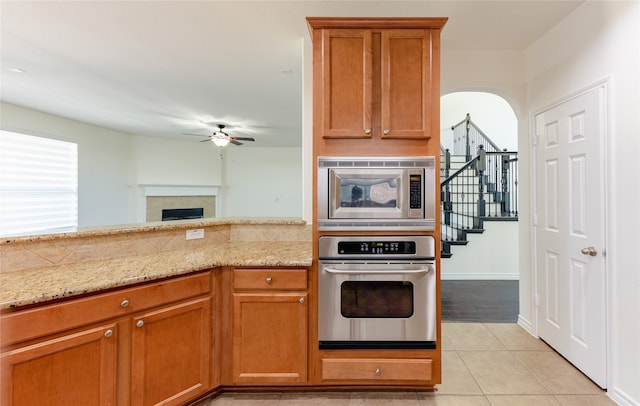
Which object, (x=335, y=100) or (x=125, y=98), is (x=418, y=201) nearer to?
(x=335, y=100)

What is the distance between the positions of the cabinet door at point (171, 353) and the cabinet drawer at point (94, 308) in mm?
73

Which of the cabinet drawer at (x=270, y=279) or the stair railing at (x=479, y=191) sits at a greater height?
the stair railing at (x=479, y=191)

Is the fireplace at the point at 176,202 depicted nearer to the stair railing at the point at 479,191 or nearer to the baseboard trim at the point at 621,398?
the stair railing at the point at 479,191

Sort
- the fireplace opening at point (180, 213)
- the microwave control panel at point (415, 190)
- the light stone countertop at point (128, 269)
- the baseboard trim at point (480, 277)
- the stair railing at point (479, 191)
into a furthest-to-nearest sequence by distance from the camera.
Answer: the fireplace opening at point (180, 213)
the stair railing at point (479, 191)
the baseboard trim at point (480, 277)
the microwave control panel at point (415, 190)
the light stone countertop at point (128, 269)

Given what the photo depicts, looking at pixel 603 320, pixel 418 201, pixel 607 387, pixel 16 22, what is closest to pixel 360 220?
pixel 418 201

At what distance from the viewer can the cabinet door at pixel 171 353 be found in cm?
151

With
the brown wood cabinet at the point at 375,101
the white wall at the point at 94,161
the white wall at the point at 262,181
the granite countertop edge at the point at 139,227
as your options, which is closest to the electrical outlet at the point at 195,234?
the granite countertop edge at the point at 139,227

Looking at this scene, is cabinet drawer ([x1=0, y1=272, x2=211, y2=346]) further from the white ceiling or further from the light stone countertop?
the white ceiling

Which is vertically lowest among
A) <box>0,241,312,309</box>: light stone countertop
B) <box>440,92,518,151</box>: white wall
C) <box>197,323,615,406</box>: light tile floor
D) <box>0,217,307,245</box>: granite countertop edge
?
<box>197,323,615,406</box>: light tile floor

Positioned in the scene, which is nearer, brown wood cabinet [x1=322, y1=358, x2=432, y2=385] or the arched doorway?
brown wood cabinet [x1=322, y1=358, x2=432, y2=385]

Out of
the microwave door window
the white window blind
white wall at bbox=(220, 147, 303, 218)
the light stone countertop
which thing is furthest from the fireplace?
the microwave door window

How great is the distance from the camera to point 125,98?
391 centimetres

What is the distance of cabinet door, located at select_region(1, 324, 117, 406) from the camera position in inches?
46.9

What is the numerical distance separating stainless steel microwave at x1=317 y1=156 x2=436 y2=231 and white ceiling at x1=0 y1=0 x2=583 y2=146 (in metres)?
1.24
